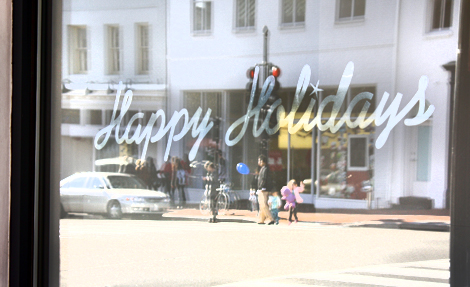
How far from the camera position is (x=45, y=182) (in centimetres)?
385

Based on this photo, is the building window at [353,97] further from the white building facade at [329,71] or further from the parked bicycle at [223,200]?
the parked bicycle at [223,200]

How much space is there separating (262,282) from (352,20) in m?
2.87

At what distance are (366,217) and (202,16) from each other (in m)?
2.83

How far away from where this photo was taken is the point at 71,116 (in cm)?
468

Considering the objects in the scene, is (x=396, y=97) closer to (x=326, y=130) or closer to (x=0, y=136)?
(x=326, y=130)

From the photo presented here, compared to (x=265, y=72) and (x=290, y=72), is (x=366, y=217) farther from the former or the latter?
(x=265, y=72)

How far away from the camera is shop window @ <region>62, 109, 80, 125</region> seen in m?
4.54

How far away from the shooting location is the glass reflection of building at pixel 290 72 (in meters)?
4.09

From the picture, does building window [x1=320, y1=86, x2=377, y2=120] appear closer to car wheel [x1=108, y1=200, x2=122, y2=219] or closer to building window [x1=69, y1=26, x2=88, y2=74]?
car wheel [x1=108, y1=200, x2=122, y2=219]

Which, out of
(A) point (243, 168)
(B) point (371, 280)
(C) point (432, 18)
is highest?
(C) point (432, 18)

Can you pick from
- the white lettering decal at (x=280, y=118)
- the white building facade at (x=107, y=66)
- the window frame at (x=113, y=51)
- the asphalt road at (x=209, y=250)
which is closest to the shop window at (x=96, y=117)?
the white building facade at (x=107, y=66)

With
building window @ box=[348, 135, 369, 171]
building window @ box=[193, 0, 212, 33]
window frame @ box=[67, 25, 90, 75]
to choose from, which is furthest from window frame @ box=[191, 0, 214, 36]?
building window @ box=[348, 135, 369, 171]

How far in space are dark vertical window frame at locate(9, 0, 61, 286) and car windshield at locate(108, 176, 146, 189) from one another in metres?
0.98

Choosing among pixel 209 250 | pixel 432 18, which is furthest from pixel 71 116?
pixel 432 18
